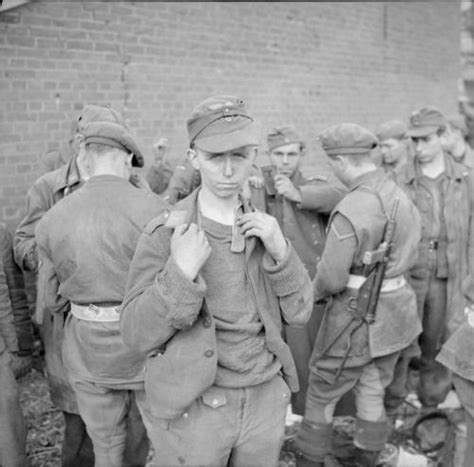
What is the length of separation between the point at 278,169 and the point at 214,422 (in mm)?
2388

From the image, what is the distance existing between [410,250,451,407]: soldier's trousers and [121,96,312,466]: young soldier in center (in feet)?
7.55

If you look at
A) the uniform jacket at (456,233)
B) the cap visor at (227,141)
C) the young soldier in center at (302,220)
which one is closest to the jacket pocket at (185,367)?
the cap visor at (227,141)

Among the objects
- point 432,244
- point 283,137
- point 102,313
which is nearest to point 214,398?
point 102,313

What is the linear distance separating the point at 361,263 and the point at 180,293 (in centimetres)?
154

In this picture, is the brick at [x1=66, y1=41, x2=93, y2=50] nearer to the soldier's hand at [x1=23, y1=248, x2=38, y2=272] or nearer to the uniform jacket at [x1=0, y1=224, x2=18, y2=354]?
the soldier's hand at [x1=23, y1=248, x2=38, y2=272]

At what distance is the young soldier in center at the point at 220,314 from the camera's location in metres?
2.15

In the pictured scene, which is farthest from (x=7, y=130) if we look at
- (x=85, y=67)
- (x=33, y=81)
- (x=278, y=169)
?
(x=278, y=169)

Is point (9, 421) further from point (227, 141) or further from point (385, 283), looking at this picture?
point (385, 283)

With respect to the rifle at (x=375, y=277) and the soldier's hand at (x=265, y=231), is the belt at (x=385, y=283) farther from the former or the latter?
the soldier's hand at (x=265, y=231)

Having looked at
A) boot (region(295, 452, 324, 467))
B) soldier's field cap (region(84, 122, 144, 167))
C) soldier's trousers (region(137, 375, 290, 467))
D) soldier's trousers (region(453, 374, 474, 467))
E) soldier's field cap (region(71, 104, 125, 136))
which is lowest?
boot (region(295, 452, 324, 467))

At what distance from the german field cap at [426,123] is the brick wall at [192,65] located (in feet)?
8.50

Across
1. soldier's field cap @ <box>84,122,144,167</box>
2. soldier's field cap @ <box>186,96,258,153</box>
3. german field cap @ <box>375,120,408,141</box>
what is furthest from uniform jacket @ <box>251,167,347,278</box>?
soldier's field cap @ <box>186,96,258,153</box>

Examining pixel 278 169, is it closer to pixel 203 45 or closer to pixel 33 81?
pixel 33 81

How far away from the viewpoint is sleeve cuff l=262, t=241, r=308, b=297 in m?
2.20
